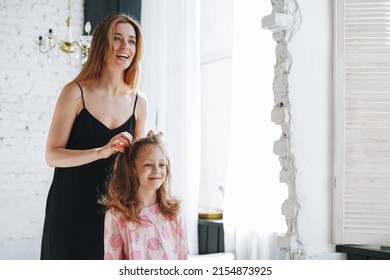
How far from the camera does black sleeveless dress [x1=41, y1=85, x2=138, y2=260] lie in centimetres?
208

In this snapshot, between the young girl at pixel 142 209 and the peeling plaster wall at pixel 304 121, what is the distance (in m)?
0.93

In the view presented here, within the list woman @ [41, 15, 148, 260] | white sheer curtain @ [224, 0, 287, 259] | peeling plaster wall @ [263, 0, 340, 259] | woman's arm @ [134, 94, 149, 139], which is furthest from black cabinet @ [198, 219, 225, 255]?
woman @ [41, 15, 148, 260]

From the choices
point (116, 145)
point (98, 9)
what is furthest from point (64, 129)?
point (98, 9)

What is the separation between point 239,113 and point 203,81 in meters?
0.88

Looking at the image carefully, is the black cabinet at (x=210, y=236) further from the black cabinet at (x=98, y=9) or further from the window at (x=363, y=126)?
the black cabinet at (x=98, y=9)

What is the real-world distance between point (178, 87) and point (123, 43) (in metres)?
2.41

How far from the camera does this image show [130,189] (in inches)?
78.4

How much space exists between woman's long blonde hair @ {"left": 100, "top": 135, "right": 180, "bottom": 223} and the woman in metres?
0.08

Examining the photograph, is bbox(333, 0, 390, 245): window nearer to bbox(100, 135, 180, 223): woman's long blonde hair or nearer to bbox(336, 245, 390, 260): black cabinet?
bbox(336, 245, 390, 260): black cabinet

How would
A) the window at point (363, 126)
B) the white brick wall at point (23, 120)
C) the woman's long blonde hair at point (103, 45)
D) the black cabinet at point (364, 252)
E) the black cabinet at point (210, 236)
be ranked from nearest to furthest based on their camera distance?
the woman's long blonde hair at point (103, 45) → the black cabinet at point (364, 252) → the window at point (363, 126) → the black cabinet at point (210, 236) → the white brick wall at point (23, 120)

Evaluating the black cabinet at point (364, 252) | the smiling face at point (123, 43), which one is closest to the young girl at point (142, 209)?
the smiling face at point (123, 43)

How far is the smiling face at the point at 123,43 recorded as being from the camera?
207cm

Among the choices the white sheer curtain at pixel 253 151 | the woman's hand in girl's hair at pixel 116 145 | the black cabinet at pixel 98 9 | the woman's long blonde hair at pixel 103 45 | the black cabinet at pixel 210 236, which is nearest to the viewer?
the woman's hand in girl's hair at pixel 116 145
